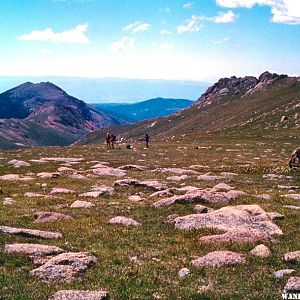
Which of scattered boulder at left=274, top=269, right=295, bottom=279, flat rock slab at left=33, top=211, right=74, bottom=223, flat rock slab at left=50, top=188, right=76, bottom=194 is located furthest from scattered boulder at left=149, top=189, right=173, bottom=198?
scattered boulder at left=274, top=269, right=295, bottom=279

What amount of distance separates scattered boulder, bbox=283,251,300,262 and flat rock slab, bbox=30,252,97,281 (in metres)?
8.25

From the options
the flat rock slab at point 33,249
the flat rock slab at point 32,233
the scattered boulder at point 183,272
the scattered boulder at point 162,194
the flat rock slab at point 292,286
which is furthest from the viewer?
the scattered boulder at point 162,194

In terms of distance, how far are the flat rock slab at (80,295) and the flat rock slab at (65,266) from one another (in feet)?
5.66

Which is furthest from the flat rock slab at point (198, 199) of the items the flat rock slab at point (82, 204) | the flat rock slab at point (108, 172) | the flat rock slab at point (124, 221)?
the flat rock slab at point (108, 172)

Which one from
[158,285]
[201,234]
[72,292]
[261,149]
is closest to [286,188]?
[201,234]

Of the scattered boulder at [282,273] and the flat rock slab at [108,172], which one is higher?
the scattered boulder at [282,273]

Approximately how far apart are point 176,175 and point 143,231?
22.8 meters

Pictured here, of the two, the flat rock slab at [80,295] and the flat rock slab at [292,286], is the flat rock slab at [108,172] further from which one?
the flat rock slab at [292,286]

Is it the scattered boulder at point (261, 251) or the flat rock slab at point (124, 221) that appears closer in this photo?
the scattered boulder at point (261, 251)

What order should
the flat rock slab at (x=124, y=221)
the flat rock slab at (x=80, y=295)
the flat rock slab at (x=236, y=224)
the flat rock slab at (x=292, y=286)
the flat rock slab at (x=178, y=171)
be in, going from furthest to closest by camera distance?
the flat rock slab at (x=178, y=171), the flat rock slab at (x=124, y=221), the flat rock slab at (x=236, y=224), the flat rock slab at (x=292, y=286), the flat rock slab at (x=80, y=295)

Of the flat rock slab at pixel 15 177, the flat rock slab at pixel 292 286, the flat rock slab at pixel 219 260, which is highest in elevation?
the flat rock slab at pixel 292 286

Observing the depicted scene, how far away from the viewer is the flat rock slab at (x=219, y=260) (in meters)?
18.5

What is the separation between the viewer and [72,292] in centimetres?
1520

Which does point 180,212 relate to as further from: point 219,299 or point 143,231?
point 219,299
